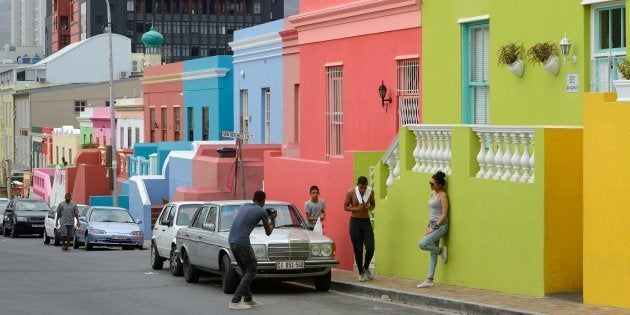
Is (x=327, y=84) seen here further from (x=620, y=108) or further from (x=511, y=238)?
(x=620, y=108)

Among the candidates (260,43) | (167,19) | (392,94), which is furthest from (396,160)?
(167,19)

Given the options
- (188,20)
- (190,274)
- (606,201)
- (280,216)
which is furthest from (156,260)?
(188,20)

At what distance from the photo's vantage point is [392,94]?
23500 mm

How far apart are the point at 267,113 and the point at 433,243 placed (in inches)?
742

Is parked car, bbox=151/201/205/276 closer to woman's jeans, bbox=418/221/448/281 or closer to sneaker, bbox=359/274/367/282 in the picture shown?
sneaker, bbox=359/274/367/282

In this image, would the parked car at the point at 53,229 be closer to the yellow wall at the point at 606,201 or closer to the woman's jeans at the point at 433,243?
the woman's jeans at the point at 433,243

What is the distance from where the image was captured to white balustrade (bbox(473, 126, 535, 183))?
52.9ft

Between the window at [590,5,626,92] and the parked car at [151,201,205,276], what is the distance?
8581 mm

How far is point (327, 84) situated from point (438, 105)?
519 centimetres

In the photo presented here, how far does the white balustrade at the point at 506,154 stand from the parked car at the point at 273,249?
2985 millimetres

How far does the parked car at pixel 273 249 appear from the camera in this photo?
18609mm

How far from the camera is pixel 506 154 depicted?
1662 centimetres

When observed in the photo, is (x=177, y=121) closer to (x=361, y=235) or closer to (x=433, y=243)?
(x=361, y=235)

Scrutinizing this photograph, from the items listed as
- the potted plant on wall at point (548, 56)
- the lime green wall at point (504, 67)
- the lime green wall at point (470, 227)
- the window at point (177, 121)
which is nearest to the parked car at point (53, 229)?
the window at point (177, 121)
